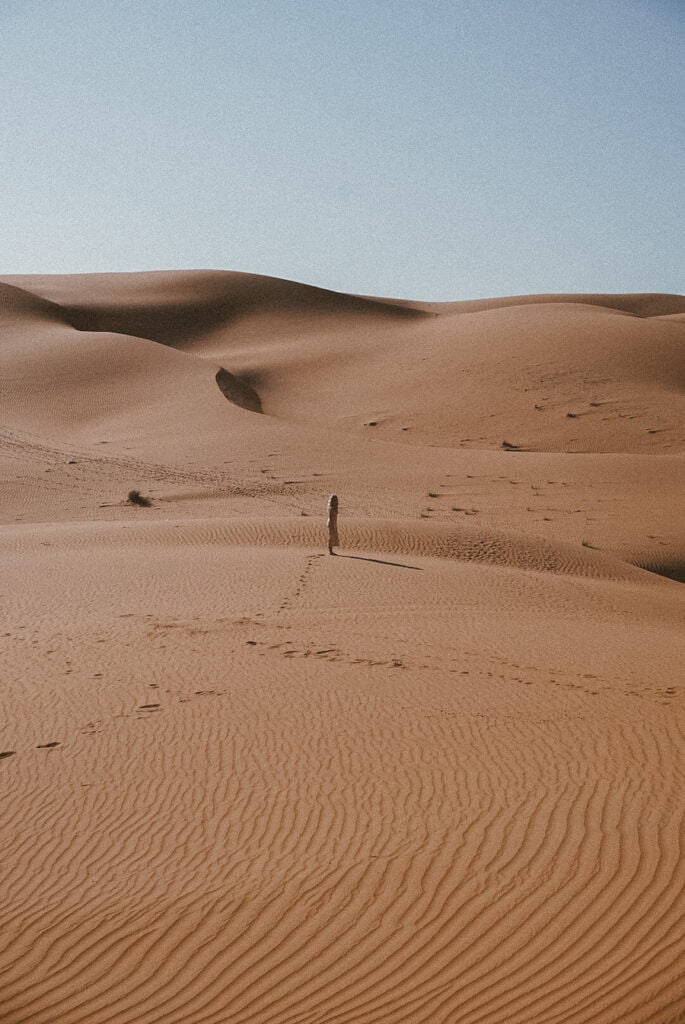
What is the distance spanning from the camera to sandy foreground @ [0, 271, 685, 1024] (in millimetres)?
5531

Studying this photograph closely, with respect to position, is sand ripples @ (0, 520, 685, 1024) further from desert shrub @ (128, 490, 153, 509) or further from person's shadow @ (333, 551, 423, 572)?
desert shrub @ (128, 490, 153, 509)

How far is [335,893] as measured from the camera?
616cm

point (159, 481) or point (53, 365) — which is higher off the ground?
point (53, 365)

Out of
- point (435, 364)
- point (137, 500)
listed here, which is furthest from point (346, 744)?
point (435, 364)

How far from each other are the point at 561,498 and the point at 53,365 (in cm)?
2461

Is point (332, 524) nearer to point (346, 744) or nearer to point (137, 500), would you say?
point (137, 500)

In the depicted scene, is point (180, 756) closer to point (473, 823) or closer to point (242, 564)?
point (473, 823)

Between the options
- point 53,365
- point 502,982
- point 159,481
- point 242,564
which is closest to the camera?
point 502,982

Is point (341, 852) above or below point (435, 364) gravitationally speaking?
below

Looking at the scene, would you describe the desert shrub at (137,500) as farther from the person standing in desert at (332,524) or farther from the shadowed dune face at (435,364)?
the shadowed dune face at (435,364)

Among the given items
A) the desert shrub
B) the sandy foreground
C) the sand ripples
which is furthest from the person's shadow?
the desert shrub

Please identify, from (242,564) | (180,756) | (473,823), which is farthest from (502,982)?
(242,564)

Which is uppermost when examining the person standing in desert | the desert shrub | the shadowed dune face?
the shadowed dune face

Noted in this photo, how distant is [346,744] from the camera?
8.54 metres
